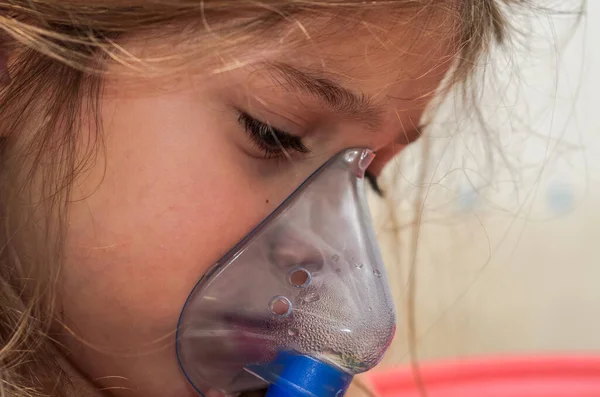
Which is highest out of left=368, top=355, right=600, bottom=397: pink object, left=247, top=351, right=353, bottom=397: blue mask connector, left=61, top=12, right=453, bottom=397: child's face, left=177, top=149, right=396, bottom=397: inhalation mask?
left=61, top=12, right=453, bottom=397: child's face

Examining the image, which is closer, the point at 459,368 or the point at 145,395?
the point at 145,395

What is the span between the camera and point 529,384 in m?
0.86

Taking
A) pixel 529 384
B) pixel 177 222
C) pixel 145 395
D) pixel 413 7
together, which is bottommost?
pixel 529 384

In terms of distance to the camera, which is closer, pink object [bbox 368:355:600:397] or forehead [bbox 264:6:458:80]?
forehead [bbox 264:6:458:80]

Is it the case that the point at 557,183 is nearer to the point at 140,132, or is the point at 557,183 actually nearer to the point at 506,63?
the point at 506,63

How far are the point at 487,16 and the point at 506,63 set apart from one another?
0.43 ft

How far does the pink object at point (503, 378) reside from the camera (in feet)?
2.79

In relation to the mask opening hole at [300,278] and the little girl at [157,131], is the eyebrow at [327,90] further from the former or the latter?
the mask opening hole at [300,278]

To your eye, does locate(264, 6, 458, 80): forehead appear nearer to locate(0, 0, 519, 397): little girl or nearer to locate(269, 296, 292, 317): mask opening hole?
locate(0, 0, 519, 397): little girl

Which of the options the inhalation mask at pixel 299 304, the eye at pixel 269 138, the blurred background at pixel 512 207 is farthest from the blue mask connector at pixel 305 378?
the blurred background at pixel 512 207

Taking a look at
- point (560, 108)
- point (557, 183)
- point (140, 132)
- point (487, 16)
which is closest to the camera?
point (140, 132)

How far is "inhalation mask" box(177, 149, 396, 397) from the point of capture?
0.49 meters

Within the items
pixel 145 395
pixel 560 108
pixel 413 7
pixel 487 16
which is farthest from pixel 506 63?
pixel 145 395

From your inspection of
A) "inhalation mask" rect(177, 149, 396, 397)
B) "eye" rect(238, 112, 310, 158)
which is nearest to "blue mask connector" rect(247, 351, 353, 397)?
"inhalation mask" rect(177, 149, 396, 397)
